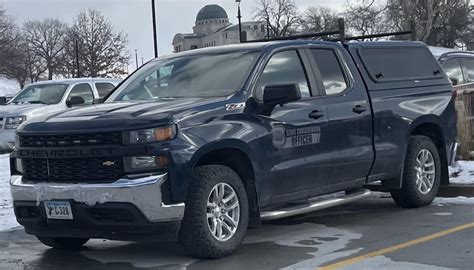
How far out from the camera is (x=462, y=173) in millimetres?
10211

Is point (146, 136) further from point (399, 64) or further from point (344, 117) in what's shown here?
point (399, 64)

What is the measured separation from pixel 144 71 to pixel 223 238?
2453 mm

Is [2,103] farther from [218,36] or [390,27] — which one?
[218,36]

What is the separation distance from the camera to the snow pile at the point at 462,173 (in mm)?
9812

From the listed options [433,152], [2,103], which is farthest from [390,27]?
[433,152]

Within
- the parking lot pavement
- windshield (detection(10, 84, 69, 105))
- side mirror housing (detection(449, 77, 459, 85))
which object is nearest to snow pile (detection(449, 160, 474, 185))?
the parking lot pavement

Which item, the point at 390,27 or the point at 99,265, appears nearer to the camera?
the point at 99,265

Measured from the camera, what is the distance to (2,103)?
673 inches

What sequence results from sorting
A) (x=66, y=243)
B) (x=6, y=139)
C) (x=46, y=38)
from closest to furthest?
(x=66, y=243) < (x=6, y=139) < (x=46, y=38)

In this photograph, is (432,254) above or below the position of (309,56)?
below

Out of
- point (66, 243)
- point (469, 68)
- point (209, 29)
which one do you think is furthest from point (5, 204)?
point (209, 29)

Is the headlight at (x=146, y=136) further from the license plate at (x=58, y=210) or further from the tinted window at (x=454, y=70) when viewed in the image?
the tinted window at (x=454, y=70)

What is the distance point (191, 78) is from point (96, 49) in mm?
55926

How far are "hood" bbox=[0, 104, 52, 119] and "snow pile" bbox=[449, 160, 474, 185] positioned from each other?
775 cm
